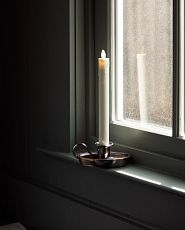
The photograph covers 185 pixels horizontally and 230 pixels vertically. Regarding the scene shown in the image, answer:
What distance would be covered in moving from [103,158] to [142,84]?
19 cm

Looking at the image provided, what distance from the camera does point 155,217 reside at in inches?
55.6

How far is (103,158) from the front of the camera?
5.01ft

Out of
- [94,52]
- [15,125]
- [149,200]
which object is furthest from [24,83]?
[149,200]

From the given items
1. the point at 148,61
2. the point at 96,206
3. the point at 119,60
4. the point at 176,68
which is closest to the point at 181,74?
the point at 176,68

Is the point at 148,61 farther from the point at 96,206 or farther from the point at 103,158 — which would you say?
the point at 96,206

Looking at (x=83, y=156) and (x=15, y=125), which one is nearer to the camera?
(x=83, y=156)

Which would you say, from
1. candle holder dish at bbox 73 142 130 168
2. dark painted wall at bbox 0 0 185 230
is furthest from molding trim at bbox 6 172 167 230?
candle holder dish at bbox 73 142 130 168

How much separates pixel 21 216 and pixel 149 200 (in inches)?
24.2

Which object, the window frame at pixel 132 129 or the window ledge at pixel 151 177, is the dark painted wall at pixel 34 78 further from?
the window ledge at pixel 151 177

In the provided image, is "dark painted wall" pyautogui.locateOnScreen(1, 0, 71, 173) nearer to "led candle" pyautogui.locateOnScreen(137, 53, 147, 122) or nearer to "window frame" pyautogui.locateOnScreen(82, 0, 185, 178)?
"window frame" pyautogui.locateOnScreen(82, 0, 185, 178)

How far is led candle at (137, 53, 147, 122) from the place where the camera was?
4.98ft

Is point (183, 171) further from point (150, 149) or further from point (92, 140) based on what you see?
point (92, 140)

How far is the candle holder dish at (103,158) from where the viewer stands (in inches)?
59.6

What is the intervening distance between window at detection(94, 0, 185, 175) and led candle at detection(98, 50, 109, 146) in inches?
2.8
